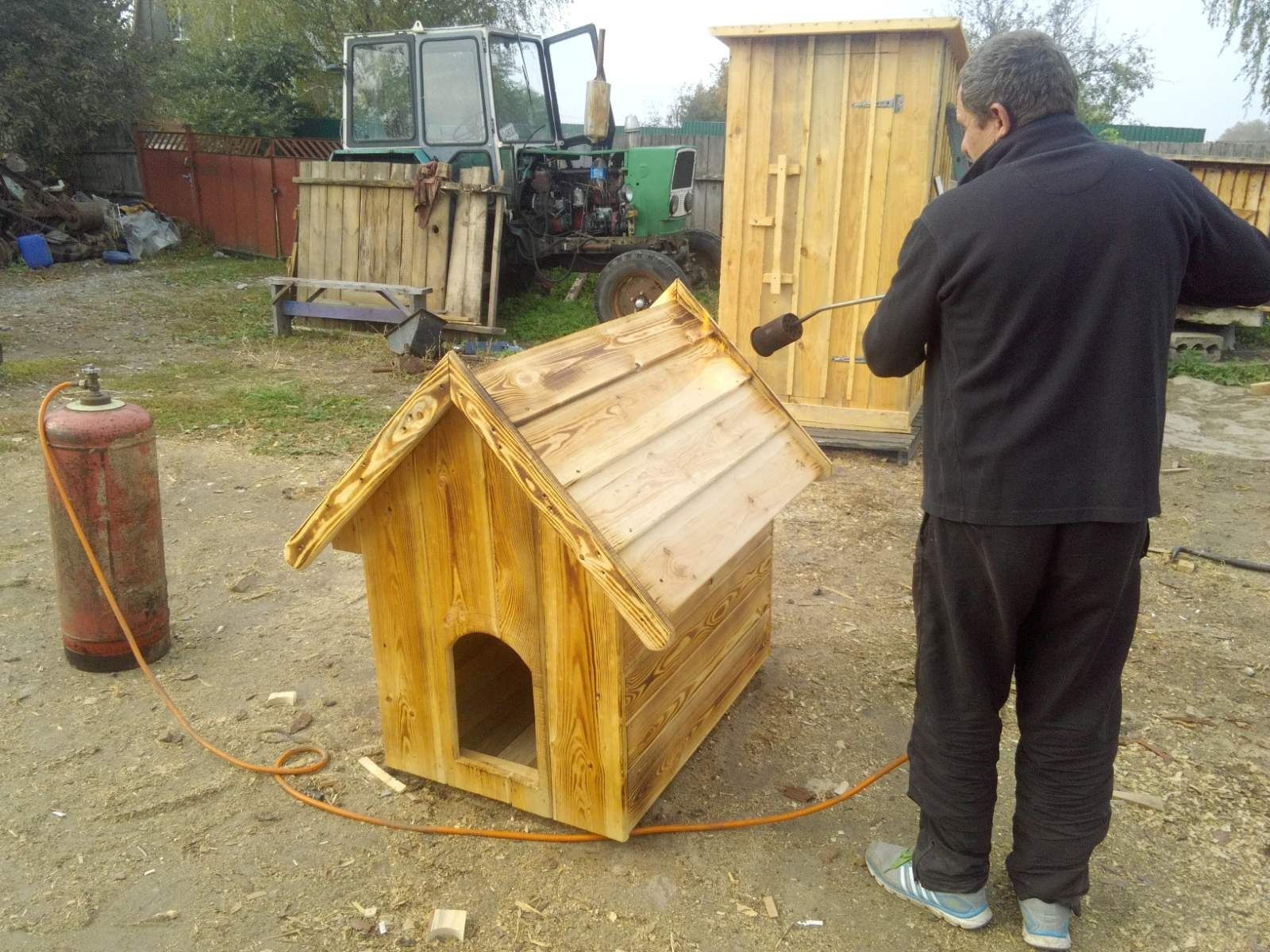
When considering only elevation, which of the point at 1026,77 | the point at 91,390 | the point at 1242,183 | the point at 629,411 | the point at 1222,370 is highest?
the point at 1242,183

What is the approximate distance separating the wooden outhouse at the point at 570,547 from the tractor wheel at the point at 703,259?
306 inches

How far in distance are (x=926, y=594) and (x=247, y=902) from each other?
75.8 inches

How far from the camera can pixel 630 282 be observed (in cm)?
984

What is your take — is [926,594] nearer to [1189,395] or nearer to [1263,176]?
[1189,395]

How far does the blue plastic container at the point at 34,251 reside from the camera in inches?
572

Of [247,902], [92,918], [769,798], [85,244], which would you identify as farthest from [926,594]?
[85,244]

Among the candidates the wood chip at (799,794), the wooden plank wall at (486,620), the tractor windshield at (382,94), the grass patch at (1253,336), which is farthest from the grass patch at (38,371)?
the grass patch at (1253,336)

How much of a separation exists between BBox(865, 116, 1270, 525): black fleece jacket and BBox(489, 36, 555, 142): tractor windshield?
9353 millimetres

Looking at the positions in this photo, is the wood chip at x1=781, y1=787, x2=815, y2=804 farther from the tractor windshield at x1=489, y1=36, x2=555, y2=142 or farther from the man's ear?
the tractor windshield at x1=489, y1=36, x2=555, y2=142

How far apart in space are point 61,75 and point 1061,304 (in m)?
20.0

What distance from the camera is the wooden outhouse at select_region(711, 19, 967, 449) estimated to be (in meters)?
5.86

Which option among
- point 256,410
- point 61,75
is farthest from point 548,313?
point 61,75

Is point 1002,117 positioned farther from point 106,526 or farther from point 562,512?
point 106,526

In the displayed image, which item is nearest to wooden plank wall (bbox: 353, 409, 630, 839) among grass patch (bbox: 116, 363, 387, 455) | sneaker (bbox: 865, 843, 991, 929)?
sneaker (bbox: 865, 843, 991, 929)
